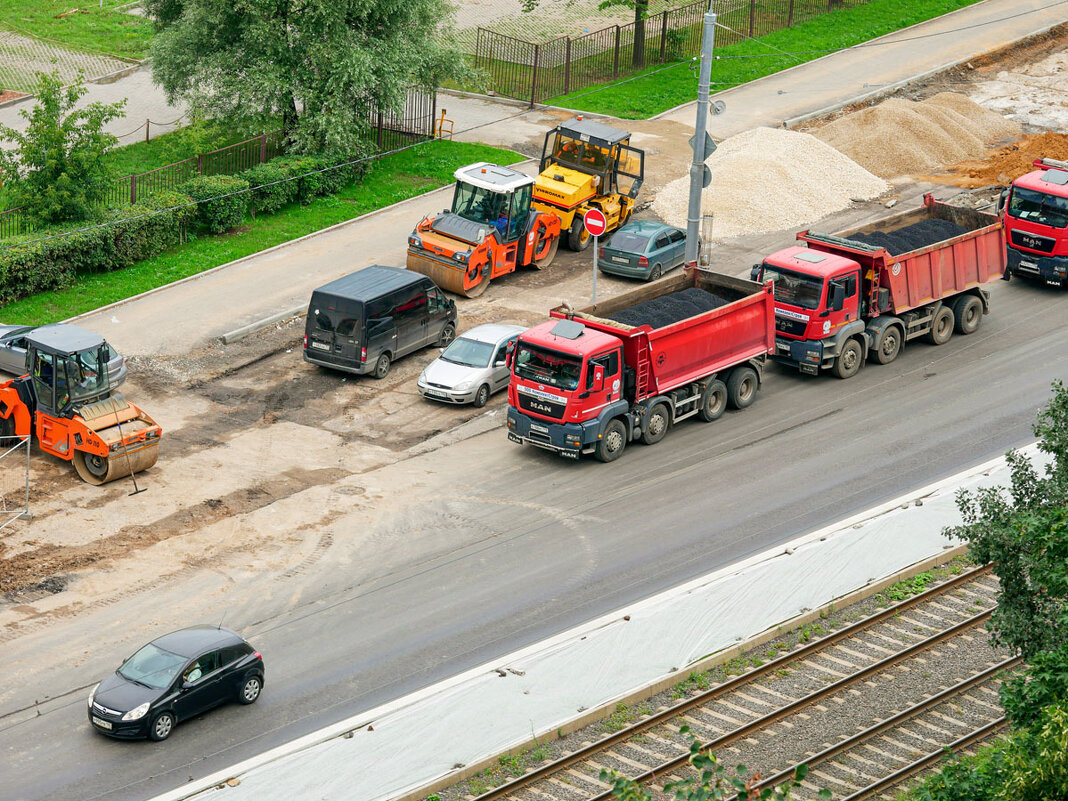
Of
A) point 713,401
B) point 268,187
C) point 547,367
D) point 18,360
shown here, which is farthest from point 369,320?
point 268,187

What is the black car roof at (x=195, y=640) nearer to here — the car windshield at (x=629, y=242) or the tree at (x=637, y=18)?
the car windshield at (x=629, y=242)

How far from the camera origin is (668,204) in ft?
141

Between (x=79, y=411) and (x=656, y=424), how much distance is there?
11680mm

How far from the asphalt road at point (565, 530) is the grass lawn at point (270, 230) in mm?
11707

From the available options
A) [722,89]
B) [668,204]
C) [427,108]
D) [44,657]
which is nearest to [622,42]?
[722,89]

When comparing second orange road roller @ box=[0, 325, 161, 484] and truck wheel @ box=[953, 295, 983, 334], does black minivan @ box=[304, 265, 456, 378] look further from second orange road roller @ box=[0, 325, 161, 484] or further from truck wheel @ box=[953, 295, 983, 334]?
truck wheel @ box=[953, 295, 983, 334]

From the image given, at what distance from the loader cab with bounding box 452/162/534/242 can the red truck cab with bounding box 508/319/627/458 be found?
8.98 metres

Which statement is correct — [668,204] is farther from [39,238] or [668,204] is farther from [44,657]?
[44,657]

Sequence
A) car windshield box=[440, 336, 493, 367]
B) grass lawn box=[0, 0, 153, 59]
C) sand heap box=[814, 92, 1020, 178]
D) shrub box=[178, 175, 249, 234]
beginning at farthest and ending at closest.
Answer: grass lawn box=[0, 0, 153, 59] → sand heap box=[814, 92, 1020, 178] → shrub box=[178, 175, 249, 234] → car windshield box=[440, 336, 493, 367]

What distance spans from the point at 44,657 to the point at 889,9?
167 feet

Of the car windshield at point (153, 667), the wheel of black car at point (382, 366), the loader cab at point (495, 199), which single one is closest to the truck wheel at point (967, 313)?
the loader cab at point (495, 199)

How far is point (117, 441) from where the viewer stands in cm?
2752

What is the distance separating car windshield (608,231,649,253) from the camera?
3803 centimetres

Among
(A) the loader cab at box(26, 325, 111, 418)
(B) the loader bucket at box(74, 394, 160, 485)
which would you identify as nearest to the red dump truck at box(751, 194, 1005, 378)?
(B) the loader bucket at box(74, 394, 160, 485)
